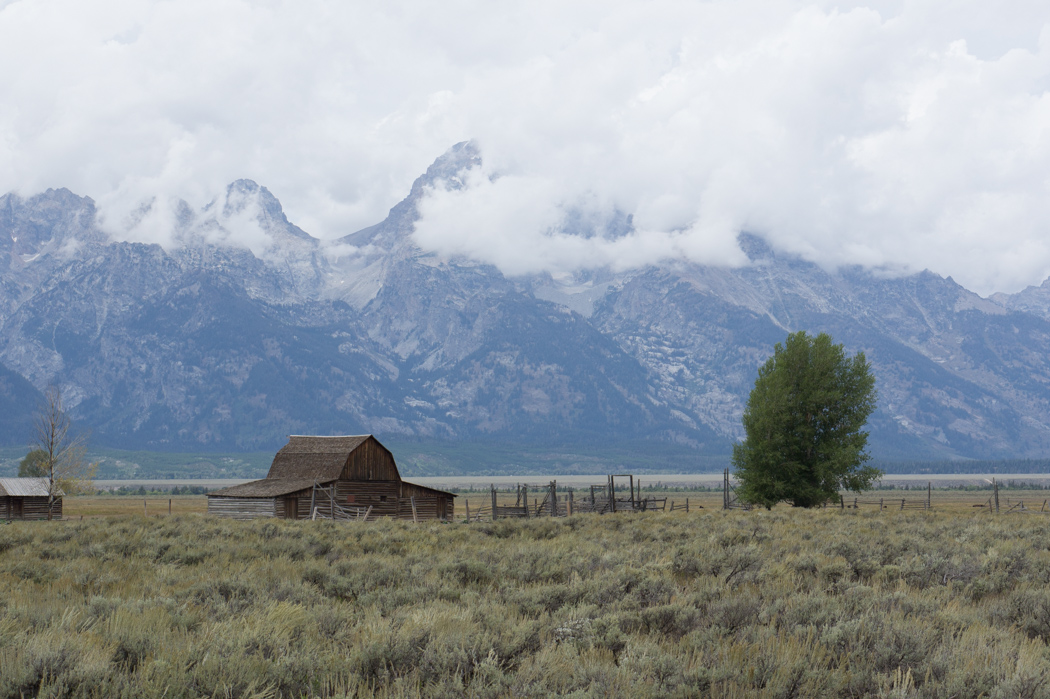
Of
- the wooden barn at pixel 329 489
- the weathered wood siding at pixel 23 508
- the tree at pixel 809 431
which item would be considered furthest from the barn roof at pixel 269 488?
the tree at pixel 809 431

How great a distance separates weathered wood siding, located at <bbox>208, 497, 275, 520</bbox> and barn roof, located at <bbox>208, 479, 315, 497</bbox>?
30 centimetres

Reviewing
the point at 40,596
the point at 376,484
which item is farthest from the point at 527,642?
the point at 376,484

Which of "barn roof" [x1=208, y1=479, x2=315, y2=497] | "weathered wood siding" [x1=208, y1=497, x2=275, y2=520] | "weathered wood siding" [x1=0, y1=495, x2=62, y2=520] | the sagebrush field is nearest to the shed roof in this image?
"barn roof" [x1=208, y1=479, x2=315, y2=497]

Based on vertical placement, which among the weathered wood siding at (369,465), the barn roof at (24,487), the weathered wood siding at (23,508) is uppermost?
the weathered wood siding at (369,465)

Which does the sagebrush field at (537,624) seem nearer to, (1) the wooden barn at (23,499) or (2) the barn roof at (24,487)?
(2) the barn roof at (24,487)

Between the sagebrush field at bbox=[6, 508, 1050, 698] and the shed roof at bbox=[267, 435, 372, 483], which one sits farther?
the shed roof at bbox=[267, 435, 372, 483]

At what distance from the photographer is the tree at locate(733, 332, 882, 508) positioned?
128ft

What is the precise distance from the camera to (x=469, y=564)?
500 inches

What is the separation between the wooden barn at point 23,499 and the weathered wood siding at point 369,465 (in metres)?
22.7

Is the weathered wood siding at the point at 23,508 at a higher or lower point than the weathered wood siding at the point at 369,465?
lower

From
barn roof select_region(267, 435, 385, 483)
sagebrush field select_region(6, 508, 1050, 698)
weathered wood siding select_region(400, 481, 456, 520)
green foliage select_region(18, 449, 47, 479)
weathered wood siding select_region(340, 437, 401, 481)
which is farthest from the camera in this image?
green foliage select_region(18, 449, 47, 479)

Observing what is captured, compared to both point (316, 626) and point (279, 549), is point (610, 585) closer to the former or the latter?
point (316, 626)

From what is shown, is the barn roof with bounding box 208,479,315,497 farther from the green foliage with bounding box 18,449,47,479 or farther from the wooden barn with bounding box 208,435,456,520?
the green foliage with bounding box 18,449,47,479

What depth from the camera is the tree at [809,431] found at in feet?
128
